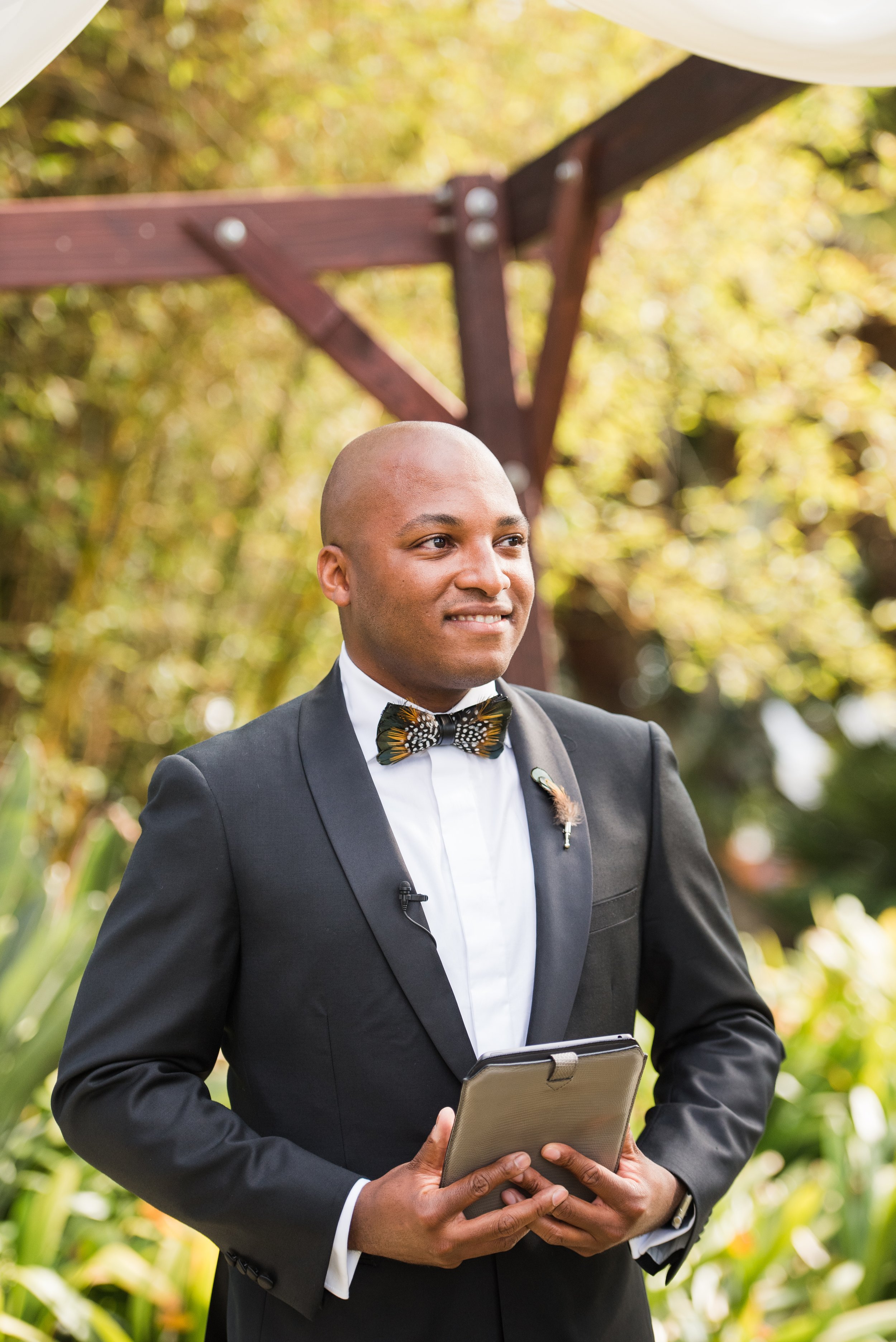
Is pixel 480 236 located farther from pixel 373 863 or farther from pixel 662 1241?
pixel 662 1241

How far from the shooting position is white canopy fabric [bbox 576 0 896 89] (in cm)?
154

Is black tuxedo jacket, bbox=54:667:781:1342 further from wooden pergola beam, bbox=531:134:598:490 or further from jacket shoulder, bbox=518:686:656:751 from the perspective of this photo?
wooden pergola beam, bbox=531:134:598:490

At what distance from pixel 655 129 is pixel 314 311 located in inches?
38.4

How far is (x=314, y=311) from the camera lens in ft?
10.4

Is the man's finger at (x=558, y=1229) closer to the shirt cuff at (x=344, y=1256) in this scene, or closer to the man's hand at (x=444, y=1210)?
the man's hand at (x=444, y=1210)

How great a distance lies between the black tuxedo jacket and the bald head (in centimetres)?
27

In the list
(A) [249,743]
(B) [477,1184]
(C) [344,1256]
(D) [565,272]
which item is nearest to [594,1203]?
(B) [477,1184]

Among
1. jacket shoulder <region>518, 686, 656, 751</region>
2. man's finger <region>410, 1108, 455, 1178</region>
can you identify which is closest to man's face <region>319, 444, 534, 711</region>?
jacket shoulder <region>518, 686, 656, 751</region>

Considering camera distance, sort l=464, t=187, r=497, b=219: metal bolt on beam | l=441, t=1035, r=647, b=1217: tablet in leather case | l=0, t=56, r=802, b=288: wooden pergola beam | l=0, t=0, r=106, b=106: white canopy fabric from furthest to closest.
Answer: l=464, t=187, r=497, b=219: metal bolt on beam → l=0, t=56, r=802, b=288: wooden pergola beam → l=0, t=0, r=106, b=106: white canopy fabric → l=441, t=1035, r=647, b=1217: tablet in leather case

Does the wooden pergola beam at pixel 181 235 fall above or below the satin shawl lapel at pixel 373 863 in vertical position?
above

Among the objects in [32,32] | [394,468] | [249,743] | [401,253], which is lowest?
[249,743]

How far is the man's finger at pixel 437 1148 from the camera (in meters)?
1.20

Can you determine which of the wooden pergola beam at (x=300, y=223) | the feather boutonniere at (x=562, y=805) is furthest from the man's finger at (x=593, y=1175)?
the wooden pergola beam at (x=300, y=223)

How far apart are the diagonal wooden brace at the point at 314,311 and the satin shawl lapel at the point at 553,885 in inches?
68.7
